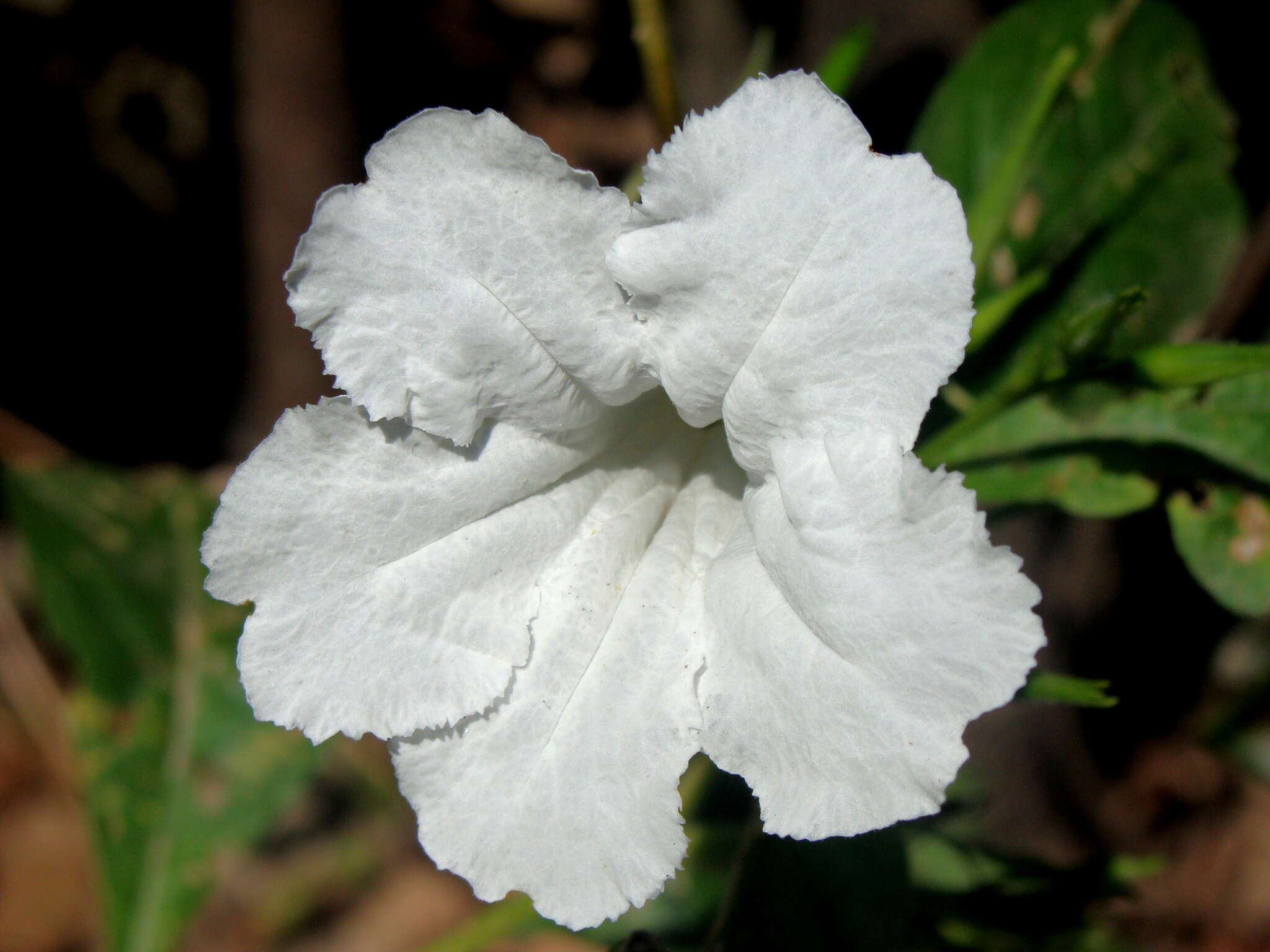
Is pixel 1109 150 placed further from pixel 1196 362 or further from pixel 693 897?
pixel 693 897

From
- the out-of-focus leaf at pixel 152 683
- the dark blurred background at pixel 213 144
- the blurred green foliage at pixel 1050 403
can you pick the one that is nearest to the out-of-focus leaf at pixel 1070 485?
the blurred green foliage at pixel 1050 403

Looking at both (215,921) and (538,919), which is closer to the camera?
(538,919)

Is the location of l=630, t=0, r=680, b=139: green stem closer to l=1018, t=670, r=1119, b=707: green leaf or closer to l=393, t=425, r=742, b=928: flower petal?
l=393, t=425, r=742, b=928: flower petal

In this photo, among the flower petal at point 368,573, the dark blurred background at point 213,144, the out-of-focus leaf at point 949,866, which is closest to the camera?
the flower petal at point 368,573

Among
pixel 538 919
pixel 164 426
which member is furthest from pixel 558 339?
pixel 164 426

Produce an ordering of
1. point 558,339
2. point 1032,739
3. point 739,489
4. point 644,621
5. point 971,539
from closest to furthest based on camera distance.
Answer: point 971,539, point 558,339, point 644,621, point 739,489, point 1032,739

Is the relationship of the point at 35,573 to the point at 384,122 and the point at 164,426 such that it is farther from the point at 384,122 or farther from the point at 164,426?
the point at 384,122

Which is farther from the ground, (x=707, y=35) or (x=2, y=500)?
(x=707, y=35)

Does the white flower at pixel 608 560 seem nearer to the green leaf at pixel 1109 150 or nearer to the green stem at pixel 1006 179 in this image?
the green stem at pixel 1006 179
